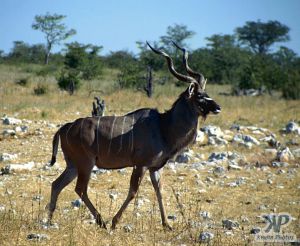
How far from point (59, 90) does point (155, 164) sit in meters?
18.3

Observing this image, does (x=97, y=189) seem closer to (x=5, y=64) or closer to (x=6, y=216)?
(x=6, y=216)

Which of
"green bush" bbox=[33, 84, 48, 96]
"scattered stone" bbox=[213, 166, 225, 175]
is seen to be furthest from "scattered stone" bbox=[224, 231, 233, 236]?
"green bush" bbox=[33, 84, 48, 96]

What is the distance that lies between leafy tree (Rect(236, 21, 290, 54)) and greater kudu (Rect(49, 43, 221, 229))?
183ft

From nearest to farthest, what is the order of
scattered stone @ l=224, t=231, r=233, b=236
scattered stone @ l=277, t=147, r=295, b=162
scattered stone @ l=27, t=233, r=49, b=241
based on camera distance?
1. scattered stone @ l=27, t=233, r=49, b=241
2. scattered stone @ l=224, t=231, r=233, b=236
3. scattered stone @ l=277, t=147, r=295, b=162

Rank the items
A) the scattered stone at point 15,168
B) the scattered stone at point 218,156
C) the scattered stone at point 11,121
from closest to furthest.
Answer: the scattered stone at point 15,168 → the scattered stone at point 218,156 → the scattered stone at point 11,121

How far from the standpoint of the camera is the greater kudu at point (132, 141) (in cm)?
684

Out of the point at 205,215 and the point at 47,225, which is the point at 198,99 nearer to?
the point at 205,215

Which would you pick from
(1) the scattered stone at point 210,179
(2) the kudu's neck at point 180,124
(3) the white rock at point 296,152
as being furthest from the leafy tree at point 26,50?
(2) the kudu's neck at point 180,124

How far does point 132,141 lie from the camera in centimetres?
700

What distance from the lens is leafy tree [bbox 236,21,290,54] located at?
200 ft

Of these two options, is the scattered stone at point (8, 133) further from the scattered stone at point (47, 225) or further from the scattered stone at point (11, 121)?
the scattered stone at point (47, 225)

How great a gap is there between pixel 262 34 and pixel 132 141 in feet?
188

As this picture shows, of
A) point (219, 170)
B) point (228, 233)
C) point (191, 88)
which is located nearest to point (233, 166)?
point (219, 170)

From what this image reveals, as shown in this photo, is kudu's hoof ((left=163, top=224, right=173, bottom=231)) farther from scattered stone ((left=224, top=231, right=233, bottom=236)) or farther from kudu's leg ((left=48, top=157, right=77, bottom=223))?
kudu's leg ((left=48, top=157, right=77, bottom=223))
